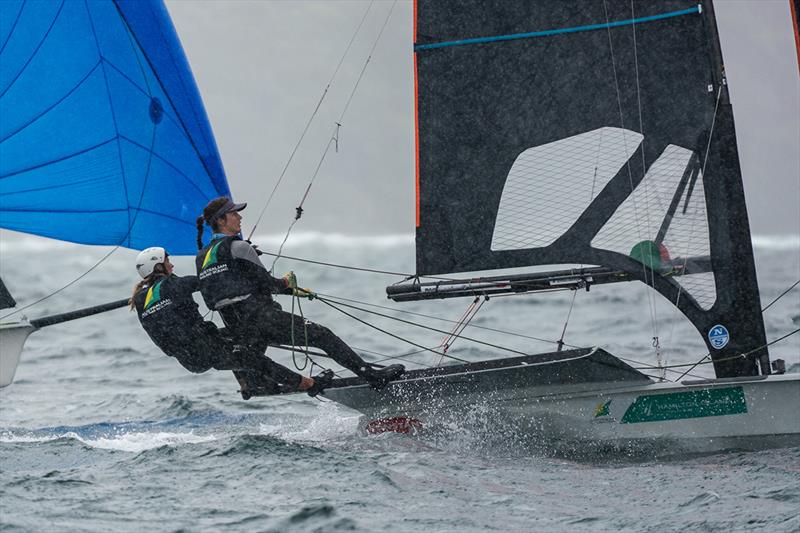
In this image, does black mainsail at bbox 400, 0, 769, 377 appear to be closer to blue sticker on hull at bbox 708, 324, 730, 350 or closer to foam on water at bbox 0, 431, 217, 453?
blue sticker on hull at bbox 708, 324, 730, 350

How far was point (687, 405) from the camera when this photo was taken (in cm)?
557

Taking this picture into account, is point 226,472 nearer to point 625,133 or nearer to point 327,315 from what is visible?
point 625,133

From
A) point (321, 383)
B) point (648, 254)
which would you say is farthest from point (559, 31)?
point (321, 383)

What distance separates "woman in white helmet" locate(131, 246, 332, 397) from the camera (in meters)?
5.85

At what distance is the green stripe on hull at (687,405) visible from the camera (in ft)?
Answer: 18.0

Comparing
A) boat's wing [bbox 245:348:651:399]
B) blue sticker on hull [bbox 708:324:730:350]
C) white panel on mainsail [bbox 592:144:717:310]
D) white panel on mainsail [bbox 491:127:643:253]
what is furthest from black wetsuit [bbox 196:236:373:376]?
blue sticker on hull [bbox 708:324:730:350]

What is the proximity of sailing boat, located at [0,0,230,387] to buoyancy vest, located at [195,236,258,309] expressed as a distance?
117 centimetres

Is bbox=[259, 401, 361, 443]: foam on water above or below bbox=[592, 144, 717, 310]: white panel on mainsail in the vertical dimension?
below

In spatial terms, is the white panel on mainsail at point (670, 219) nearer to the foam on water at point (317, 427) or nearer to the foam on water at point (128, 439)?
the foam on water at point (317, 427)

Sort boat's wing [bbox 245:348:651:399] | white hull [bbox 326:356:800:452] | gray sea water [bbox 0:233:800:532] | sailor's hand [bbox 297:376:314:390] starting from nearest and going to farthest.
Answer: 1. gray sea water [bbox 0:233:800:532]
2. white hull [bbox 326:356:800:452]
3. boat's wing [bbox 245:348:651:399]
4. sailor's hand [bbox 297:376:314:390]

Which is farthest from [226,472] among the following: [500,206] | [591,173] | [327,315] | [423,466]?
[327,315]

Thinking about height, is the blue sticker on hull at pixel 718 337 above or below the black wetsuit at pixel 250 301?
below

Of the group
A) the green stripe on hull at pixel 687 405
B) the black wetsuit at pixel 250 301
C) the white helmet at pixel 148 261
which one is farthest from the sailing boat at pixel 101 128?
the green stripe on hull at pixel 687 405

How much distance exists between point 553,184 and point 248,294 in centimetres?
175
